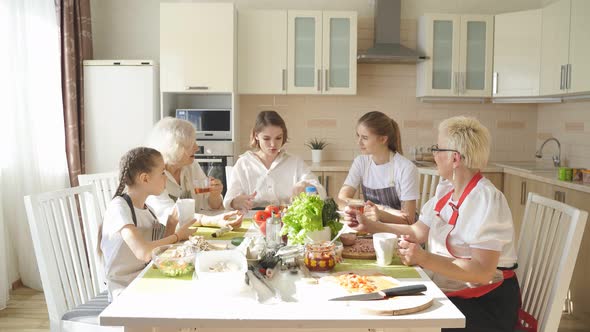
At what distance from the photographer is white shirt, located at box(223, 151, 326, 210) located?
3104 mm

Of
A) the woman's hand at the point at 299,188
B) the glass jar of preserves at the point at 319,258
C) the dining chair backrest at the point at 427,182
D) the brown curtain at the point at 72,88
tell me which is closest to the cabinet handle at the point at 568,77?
the dining chair backrest at the point at 427,182

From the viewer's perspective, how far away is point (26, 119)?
385cm

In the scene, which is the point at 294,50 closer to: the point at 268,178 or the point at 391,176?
the point at 268,178

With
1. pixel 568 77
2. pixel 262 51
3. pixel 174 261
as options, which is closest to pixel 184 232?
pixel 174 261

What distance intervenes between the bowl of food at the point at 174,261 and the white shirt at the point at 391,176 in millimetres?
1497

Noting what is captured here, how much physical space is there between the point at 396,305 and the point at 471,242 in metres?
0.53

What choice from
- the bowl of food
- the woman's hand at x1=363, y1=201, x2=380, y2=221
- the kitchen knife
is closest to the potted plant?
the woman's hand at x1=363, y1=201, x2=380, y2=221

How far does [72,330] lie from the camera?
206cm

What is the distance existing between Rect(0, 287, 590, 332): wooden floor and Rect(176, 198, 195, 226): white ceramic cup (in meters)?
1.65

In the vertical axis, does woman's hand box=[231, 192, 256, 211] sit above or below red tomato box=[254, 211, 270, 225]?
below

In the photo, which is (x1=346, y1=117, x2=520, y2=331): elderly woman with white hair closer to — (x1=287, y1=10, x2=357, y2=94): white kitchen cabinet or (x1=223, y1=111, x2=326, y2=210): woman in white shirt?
(x1=223, y1=111, x2=326, y2=210): woman in white shirt

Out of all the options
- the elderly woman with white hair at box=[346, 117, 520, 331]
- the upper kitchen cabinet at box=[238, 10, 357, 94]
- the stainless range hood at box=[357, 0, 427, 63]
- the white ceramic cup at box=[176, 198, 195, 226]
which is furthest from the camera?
the stainless range hood at box=[357, 0, 427, 63]

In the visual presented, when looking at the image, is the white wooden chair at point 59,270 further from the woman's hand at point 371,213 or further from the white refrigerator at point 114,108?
the white refrigerator at point 114,108

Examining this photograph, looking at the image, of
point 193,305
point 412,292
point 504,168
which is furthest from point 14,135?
point 504,168
